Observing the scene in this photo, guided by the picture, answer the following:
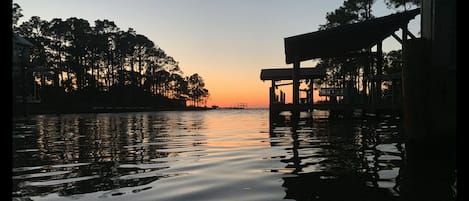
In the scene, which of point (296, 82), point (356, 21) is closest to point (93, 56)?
point (356, 21)

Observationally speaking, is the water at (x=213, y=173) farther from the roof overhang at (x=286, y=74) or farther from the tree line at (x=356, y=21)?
the tree line at (x=356, y=21)

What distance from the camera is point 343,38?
2216cm

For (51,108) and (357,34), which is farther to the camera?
(51,108)

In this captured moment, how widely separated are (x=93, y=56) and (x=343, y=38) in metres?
63.4

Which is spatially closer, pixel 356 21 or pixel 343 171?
pixel 343 171

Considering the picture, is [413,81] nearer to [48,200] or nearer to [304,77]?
[48,200]

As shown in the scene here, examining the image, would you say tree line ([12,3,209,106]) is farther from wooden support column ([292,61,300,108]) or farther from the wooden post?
the wooden post

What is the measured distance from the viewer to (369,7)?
123 ft

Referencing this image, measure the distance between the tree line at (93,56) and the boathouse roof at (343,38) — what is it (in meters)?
45.1

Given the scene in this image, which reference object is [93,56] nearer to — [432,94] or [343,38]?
[343,38]

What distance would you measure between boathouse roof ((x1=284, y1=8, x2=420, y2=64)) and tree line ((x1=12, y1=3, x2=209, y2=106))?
45.1m

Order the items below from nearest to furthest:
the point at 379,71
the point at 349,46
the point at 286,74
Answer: the point at 379,71, the point at 349,46, the point at 286,74

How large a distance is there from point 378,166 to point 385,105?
1191cm

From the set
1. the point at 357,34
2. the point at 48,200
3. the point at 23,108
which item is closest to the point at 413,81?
the point at 48,200
